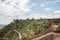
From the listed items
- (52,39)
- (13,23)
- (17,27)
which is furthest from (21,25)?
(52,39)

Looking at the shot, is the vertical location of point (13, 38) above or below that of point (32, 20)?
below

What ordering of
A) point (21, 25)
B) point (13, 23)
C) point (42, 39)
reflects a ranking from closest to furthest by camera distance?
1. point (42, 39)
2. point (21, 25)
3. point (13, 23)

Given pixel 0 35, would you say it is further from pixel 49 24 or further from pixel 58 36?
pixel 58 36

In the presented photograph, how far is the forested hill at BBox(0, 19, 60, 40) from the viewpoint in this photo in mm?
13646

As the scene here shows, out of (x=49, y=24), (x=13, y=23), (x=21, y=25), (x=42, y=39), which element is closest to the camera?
(x=42, y=39)

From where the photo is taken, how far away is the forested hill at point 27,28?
13646 mm

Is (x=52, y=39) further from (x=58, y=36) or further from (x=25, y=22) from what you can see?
(x=25, y=22)

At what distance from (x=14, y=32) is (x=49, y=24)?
3.77 meters

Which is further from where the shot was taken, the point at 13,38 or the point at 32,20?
the point at 32,20

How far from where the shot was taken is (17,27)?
56.7ft

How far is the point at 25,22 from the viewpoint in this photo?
17844 mm

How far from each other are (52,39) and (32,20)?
26.2ft

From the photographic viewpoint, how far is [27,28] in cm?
1552

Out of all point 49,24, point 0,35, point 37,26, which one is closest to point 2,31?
point 0,35
